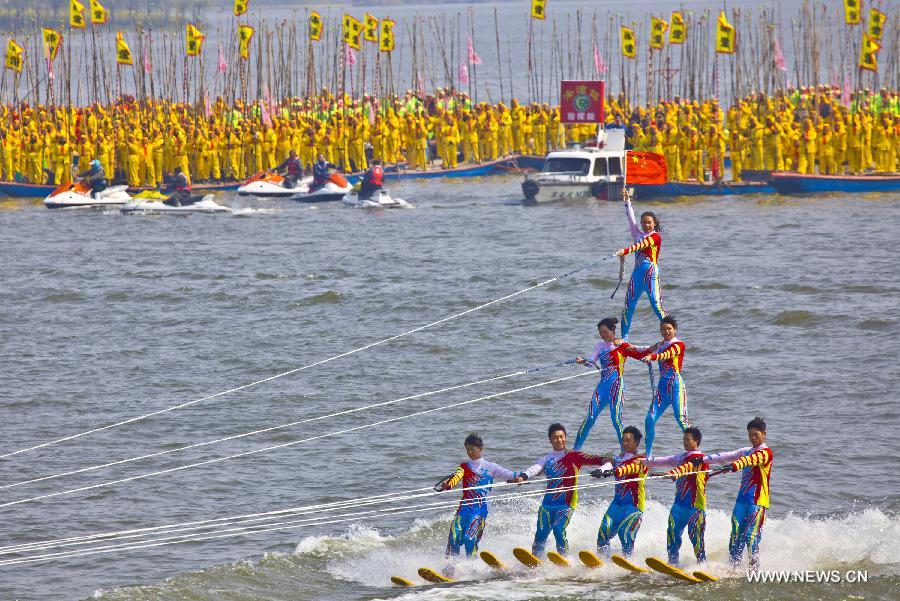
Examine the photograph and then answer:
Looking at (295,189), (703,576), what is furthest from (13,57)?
(703,576)

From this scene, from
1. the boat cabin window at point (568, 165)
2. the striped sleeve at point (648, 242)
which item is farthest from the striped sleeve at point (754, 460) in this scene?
the boat cabin window at point (568, 165)

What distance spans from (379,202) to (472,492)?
29.0 meters

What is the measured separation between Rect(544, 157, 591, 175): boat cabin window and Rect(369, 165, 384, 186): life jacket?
4610 mm

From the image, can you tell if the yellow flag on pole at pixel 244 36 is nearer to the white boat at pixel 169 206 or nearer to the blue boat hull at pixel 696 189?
the white boat at pixel 169 206

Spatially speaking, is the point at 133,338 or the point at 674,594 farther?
the point at 133,338

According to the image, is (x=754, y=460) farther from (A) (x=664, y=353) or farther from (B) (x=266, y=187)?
(B) (x=266, y=187)

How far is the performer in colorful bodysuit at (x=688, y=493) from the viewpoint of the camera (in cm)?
1484

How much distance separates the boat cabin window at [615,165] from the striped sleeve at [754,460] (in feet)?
88.2

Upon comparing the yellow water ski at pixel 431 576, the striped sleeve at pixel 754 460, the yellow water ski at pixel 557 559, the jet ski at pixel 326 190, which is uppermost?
the jet ski at pixel 326 190

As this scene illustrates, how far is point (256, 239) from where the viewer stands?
40094 mm

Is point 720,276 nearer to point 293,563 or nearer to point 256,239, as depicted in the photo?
point 256,239

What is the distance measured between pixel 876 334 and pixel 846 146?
16572 mm

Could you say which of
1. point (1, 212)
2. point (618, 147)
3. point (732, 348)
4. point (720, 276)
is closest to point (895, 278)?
point (720, 276)

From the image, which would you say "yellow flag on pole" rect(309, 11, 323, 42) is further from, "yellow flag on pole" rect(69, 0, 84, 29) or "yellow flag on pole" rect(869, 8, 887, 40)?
"yellow flag on pole" rect(869, 8, 887, 40)
